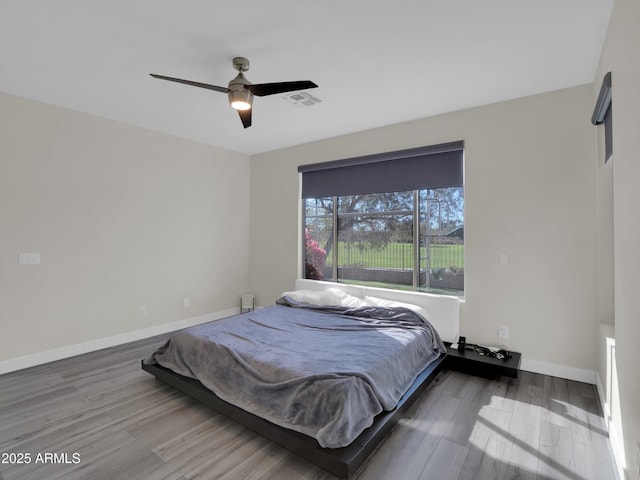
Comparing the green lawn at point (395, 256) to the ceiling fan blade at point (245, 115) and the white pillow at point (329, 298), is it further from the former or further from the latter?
the ceiling fan blade at point (245, 115)

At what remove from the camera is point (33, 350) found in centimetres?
340

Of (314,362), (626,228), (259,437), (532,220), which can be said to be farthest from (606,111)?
(259,437)

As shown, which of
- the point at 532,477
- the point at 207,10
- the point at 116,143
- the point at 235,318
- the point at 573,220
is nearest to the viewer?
the point at 532,477

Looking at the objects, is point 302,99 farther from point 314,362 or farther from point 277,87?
point 314,362

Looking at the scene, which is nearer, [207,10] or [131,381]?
[207,10]

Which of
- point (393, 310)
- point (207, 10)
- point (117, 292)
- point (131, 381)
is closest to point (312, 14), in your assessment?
point (207, 10)

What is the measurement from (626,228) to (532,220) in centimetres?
161

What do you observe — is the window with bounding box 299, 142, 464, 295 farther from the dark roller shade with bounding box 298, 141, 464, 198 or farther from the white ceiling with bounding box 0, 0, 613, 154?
the white ceiling with bounding box 0, 0, 613, 154

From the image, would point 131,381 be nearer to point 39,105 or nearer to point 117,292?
point 117,292

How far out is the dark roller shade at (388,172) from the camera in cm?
374

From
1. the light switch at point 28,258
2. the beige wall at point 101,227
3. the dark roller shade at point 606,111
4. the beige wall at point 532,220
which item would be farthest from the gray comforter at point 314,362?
the dark roller shade at point 606,111

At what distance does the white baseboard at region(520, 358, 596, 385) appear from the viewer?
2.98m

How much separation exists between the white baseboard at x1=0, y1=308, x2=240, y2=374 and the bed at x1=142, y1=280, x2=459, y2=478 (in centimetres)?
131

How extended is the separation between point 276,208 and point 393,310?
2.70 meters
